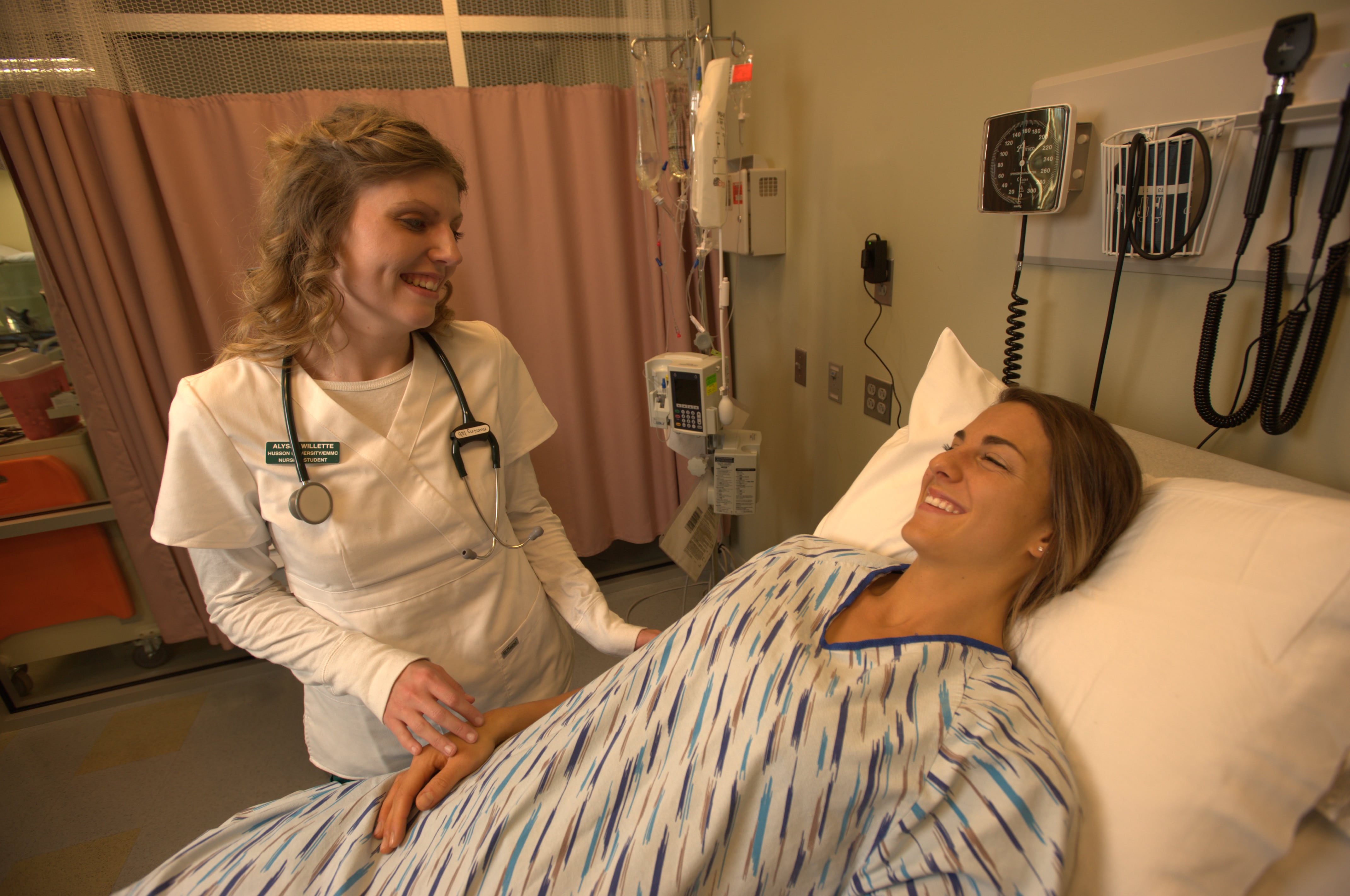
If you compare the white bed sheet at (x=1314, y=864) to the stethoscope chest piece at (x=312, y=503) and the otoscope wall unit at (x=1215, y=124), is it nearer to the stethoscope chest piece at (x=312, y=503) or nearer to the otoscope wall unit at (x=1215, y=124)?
the otoscope wall unit at (x=1215, y=124)

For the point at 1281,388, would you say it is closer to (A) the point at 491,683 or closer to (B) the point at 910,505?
(B) the point at 910,505

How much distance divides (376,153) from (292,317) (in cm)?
29

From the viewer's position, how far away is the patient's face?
37.6 inches

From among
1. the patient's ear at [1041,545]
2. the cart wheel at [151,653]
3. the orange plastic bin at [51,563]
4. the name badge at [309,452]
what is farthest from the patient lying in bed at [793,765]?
the cart wheel at [151,653]

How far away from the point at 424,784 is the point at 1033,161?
52.6 inches

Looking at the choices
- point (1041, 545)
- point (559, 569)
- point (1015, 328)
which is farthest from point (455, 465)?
point (1015, 328)

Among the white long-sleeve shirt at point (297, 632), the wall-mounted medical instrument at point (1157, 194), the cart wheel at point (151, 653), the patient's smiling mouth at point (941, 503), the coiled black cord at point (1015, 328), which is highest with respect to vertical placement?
the wall-mounted medical instrument at point (1157, 194)

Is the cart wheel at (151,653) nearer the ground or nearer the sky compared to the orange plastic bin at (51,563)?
nearer the ground

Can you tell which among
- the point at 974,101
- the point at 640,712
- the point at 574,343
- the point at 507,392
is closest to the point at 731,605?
the point at 640,712

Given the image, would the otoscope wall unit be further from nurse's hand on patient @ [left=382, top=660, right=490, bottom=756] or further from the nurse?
nurse's hand on patient @ [left=382, top=660, right=490, bottom=756]

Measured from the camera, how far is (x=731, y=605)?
1023mm

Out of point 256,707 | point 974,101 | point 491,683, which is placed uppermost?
point 974,101

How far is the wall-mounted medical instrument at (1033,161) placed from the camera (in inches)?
39.2

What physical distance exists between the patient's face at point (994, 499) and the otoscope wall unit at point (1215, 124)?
0.30 meters
